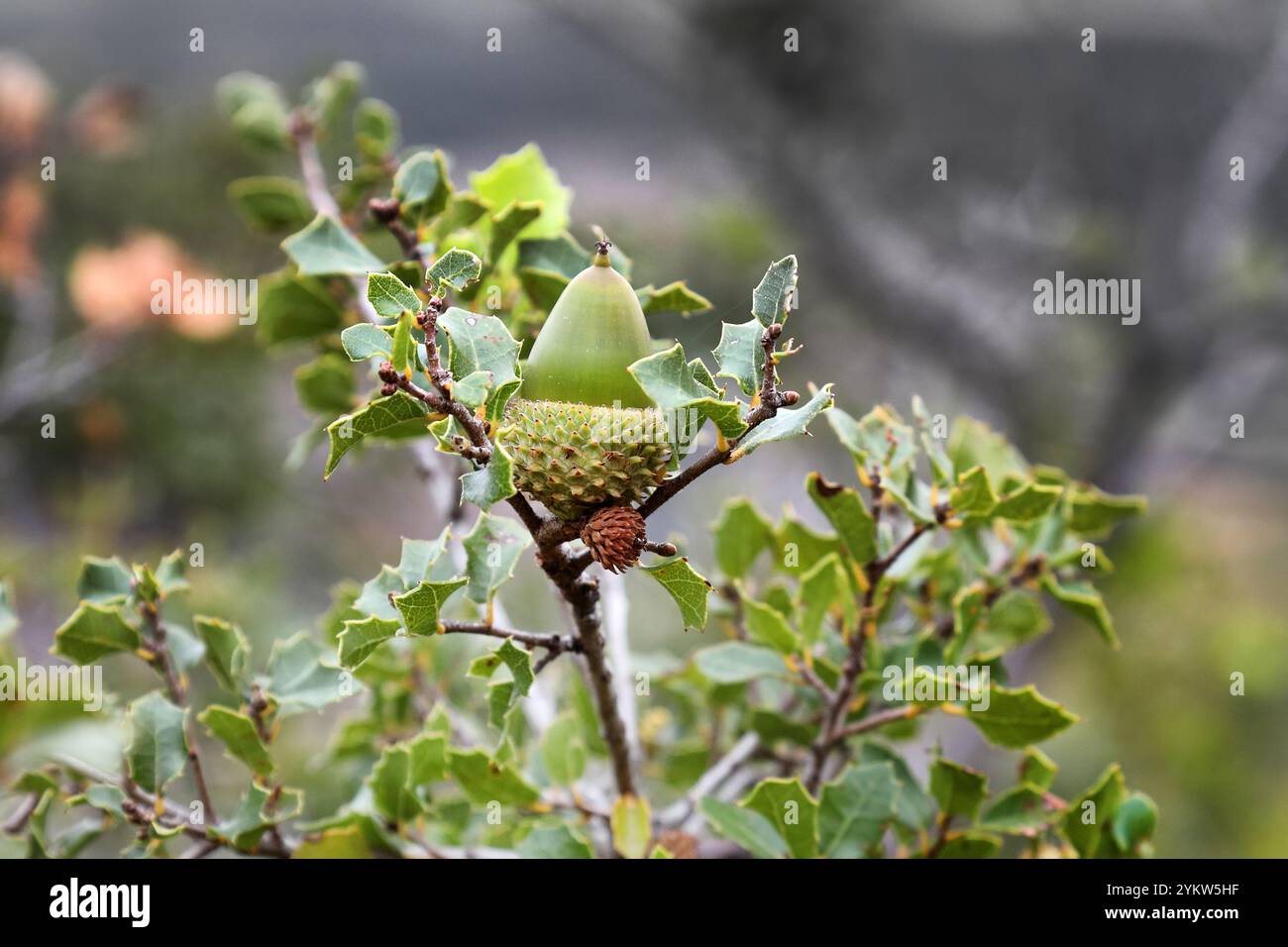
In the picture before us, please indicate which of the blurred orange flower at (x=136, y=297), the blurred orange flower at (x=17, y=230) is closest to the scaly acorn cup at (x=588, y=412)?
the blurred orange flower at (x=136, y=297)

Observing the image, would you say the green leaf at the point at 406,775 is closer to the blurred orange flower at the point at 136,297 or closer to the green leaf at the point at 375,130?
the green leaf at the point at 375,130

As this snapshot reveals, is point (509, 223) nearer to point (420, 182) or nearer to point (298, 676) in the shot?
point (420, 182)

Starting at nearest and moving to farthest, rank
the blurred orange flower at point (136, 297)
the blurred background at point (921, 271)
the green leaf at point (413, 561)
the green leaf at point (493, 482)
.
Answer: the green leaf at point (493, 482)
the green leaf at point (413, 561)
the blurred orange flower at point (136, 297)
the blurred background at point (921, 271)

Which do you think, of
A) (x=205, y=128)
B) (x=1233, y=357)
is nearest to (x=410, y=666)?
(x=1233, y=357)

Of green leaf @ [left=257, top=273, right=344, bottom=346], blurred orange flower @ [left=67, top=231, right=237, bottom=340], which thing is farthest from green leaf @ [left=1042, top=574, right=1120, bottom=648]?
blurred orange flower @ [left=67, top=231, right=237, bottom=340]

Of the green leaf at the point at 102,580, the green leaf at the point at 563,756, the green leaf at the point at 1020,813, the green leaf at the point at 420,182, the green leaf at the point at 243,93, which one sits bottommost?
the green leaf at the point at 1020,813

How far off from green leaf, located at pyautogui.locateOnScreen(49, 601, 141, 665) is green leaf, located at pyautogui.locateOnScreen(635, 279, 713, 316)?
0.35m

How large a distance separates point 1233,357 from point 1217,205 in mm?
412

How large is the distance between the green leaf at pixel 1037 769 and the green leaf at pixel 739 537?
21 cm

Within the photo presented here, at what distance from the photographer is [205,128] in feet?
10.8

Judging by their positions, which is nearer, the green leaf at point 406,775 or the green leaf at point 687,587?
the green leaf at point 687,587

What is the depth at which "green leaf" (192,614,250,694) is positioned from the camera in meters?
0.63

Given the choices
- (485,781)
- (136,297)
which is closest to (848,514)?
(485,781)

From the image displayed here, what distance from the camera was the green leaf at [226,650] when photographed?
63cm
